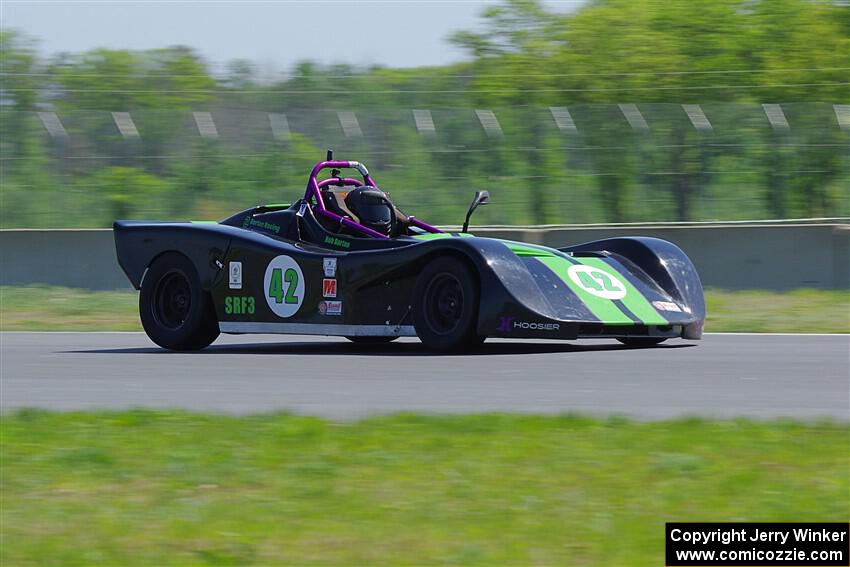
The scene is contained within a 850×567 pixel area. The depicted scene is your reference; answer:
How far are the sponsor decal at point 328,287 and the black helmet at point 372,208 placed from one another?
802mm

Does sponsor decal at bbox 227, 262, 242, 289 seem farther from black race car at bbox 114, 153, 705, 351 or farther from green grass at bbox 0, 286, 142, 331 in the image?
green grass at bbox 0, 286, 142, 331

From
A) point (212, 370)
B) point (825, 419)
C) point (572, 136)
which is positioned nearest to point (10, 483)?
point (825, 419)

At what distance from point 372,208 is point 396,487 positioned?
680 cm

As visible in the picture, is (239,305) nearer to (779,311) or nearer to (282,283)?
(282,283)

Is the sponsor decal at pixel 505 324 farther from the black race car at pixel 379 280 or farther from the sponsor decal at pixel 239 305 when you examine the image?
the sponsor decal at pixel 239 305

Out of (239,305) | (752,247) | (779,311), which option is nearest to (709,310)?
(779,311)

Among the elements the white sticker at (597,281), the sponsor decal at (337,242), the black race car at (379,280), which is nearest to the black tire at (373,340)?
the black race car at (379,280)

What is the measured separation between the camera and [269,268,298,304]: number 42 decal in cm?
1166

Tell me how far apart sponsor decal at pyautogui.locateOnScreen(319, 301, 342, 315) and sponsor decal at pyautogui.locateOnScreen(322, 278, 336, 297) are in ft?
0.21

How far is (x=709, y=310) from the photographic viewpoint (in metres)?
15.3

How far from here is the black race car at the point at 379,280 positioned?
409 inches

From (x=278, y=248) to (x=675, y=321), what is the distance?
3250 millimetres

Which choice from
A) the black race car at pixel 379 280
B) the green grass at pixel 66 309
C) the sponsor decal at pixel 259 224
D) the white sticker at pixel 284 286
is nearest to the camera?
the black race car at pixel 379 280

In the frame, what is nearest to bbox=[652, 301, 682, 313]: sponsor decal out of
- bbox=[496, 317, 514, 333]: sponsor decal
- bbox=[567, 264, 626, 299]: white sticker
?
bbox=[567, 264, 626, 299]: white sticker
